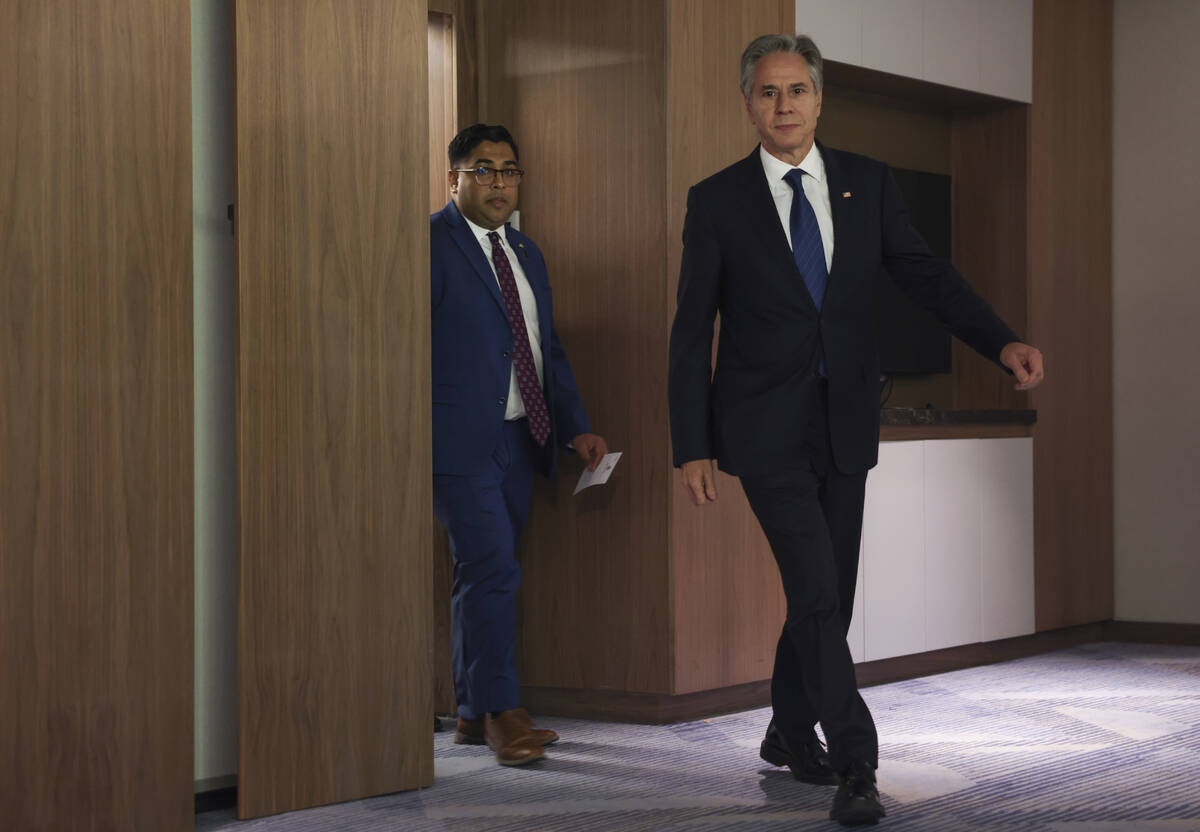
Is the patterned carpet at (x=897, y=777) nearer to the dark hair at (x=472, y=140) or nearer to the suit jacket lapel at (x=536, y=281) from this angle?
the suit jacket lapel at (x=536, y=281)

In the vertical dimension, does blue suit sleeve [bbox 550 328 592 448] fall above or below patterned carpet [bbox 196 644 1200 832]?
above

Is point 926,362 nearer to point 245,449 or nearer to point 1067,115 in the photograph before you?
point 1067,115

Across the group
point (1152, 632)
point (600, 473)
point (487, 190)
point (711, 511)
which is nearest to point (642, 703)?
point (711, 511)

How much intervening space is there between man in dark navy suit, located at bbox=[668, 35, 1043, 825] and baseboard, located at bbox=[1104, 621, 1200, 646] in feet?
9.20

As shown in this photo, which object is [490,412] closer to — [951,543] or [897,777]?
[897,777]

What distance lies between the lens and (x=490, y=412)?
11.2 ft

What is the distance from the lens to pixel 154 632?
102 inches

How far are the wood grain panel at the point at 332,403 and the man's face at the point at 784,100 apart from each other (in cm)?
76

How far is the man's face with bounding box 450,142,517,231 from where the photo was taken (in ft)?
11.6

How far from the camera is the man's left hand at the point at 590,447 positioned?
366cm

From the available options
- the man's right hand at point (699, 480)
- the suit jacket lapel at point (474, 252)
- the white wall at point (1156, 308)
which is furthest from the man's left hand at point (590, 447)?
the white wall at point (1156, 308)

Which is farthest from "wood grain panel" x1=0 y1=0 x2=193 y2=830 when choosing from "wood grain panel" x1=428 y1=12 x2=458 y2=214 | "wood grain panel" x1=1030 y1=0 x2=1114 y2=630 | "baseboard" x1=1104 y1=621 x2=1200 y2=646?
"baseboard" x1=1104 y1=621 x2=1200 y2=646

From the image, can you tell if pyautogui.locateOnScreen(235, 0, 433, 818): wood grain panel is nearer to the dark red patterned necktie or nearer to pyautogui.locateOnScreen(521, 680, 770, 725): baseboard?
the dark red patterned necktie

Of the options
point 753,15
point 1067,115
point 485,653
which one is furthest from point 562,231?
point 1067,115
